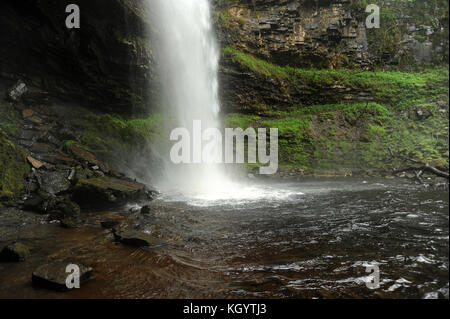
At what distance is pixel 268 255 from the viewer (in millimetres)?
3826

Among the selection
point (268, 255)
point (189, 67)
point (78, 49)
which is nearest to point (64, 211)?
point (268, 255)

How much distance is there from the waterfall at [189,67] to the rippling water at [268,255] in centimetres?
853

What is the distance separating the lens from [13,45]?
39.3 ft

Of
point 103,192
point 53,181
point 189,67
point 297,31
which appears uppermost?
point 297,31

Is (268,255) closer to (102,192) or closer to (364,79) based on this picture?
(102,192)

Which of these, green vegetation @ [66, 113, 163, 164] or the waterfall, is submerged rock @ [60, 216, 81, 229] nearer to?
green vegetation @ [66, 113, 163, 164]

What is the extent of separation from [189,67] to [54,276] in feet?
48.0

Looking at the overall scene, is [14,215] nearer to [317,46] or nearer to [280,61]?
[280,61]

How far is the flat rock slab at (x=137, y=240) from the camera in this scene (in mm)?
4277

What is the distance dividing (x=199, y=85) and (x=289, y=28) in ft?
30.0

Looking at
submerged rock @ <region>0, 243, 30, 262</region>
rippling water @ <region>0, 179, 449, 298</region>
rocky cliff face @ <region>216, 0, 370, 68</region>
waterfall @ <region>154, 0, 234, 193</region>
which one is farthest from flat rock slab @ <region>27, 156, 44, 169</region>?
rocky cliff face @ <region>216, 0, 370, 68</region>

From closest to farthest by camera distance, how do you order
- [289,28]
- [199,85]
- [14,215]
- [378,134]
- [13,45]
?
[14,215]
[13,45]
[199,85]
[378,134]
[289,28]

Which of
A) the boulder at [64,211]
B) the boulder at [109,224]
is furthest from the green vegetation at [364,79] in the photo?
the boulder at [109,224]
